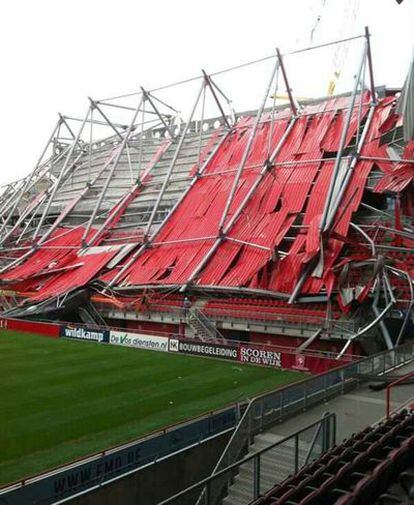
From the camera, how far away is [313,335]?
2634cm

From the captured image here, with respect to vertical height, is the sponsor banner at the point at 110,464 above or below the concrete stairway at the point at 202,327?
below

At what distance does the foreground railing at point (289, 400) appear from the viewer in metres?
11.7

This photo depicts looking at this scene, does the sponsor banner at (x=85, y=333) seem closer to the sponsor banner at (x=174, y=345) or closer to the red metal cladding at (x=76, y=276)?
the sponsor banner at (x=174, y=345)

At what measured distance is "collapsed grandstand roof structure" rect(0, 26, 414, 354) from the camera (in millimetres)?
28281

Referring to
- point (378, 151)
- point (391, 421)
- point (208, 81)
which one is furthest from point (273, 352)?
point (208, 81)

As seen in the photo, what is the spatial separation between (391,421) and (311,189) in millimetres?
26112

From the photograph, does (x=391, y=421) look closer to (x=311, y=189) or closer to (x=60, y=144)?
(x=311, y=189)

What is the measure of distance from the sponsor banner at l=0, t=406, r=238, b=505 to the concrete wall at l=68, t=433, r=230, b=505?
0.88 feet

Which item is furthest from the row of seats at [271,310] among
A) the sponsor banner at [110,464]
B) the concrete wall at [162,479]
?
the concrete wall at [162,479]

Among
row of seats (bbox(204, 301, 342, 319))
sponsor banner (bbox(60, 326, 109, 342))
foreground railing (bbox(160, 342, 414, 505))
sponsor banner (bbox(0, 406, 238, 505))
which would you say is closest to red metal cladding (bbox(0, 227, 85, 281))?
sponsor banner (bbox(60, 326, 109, 342))

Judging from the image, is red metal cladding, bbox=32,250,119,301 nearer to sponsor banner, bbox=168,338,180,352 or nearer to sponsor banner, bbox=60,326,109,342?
sponsor banner, bbox=60,326,109,342

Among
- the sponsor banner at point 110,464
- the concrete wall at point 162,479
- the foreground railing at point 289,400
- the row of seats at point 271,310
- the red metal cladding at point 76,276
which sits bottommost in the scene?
the concrete wall at point 162,479

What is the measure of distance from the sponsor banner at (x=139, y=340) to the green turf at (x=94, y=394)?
65 cm

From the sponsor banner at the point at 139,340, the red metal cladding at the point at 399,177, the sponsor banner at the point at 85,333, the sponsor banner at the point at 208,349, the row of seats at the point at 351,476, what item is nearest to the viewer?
the row of seats at the point at 351,476
